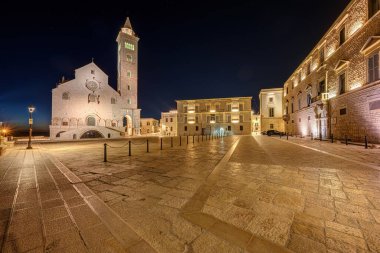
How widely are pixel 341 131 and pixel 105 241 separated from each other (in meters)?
19.9

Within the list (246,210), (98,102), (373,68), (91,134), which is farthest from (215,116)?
(246,210)

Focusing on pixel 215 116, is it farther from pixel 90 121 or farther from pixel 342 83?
pixel 342 83

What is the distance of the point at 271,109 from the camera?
4191 cm

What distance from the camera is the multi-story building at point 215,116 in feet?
145

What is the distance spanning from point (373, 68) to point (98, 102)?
39582mm

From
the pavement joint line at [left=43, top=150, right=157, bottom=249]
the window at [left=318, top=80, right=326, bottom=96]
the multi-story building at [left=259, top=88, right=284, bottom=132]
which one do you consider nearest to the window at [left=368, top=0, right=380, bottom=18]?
the window at [left=318, top=80, right=326, bottom=96]

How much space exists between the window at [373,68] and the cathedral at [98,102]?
1391 inches

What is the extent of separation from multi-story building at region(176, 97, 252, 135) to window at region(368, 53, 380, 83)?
3168cm

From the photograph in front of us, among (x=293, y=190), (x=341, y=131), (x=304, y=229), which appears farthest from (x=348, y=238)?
(x=341, y=131)

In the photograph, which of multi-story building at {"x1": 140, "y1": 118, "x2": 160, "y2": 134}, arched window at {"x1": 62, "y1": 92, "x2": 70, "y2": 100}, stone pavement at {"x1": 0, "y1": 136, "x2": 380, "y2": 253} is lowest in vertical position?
stone pavement at {"x1": 0, "y1": 136, "x2": 380, "y2": 253}

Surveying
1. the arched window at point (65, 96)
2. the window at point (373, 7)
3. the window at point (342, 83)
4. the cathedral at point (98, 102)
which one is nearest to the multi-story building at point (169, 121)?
the cathedral at point (98, 102)

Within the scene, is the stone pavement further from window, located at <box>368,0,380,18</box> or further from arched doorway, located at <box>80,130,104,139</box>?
arched doorway, located at <box>80,130,104,139</box>

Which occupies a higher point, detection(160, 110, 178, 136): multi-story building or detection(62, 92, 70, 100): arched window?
detection(62, 92, 70, 100): arched window

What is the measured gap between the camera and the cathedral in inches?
1199
